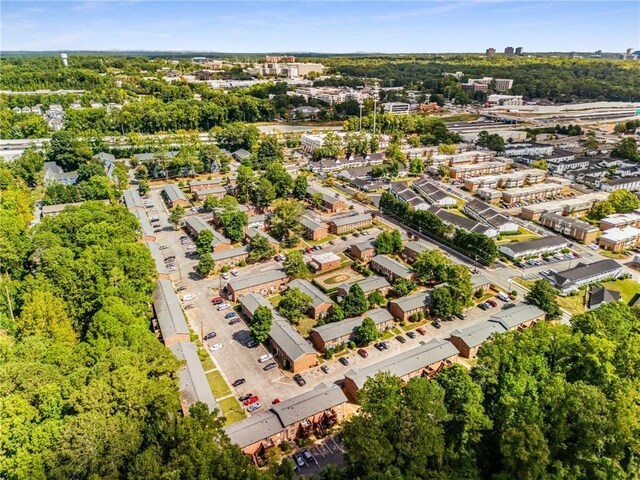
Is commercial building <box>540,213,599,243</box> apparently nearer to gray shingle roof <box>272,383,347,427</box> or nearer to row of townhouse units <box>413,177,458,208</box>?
row of townhouse units <box>413,177,458,208</box>

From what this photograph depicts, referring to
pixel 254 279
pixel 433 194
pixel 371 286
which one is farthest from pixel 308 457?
pixel 433 194

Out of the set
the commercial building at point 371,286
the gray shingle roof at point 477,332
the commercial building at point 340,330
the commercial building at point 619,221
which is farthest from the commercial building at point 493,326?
the commercial building at point 619,221

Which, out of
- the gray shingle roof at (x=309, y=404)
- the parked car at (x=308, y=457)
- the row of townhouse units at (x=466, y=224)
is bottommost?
the parked car at (x=308, y=457)

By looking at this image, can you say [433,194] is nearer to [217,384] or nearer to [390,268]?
[390,268]

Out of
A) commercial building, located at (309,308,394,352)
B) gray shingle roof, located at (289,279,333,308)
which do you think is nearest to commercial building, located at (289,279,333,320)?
gray shingle roof, located at (289,279,333,308)

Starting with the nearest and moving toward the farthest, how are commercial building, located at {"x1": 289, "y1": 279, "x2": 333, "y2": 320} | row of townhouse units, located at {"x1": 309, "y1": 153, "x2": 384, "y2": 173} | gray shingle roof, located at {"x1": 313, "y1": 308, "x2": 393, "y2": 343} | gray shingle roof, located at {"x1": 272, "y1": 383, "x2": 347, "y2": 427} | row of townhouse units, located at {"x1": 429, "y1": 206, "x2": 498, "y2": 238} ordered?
gray shingle roof, located at {"x1": 272, "y1": 383, "x2": 347, "y2": 427} < gray shingle roof, located at {"x1": 313, "y1": 308, "x2": 393, "y2": 343} < commercial building, located at {"x1": 289, "y1": 279, "x2": 333, "y2": 320} < row of townhouse units, located at {"x1": 429, "y1": 206, "x2": 498, "y2": 238} < row of townhouse units, located at {"x1": 309, "y1": 153, "x2": 384, "y2": 173}

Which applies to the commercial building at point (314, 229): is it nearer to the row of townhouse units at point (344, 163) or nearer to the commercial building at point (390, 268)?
the commercial building at point (390, 268)

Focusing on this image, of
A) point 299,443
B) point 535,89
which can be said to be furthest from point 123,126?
point 535,89

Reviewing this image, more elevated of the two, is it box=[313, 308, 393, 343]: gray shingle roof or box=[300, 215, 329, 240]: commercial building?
box=[300, 215, 329, 240]: commercial building
